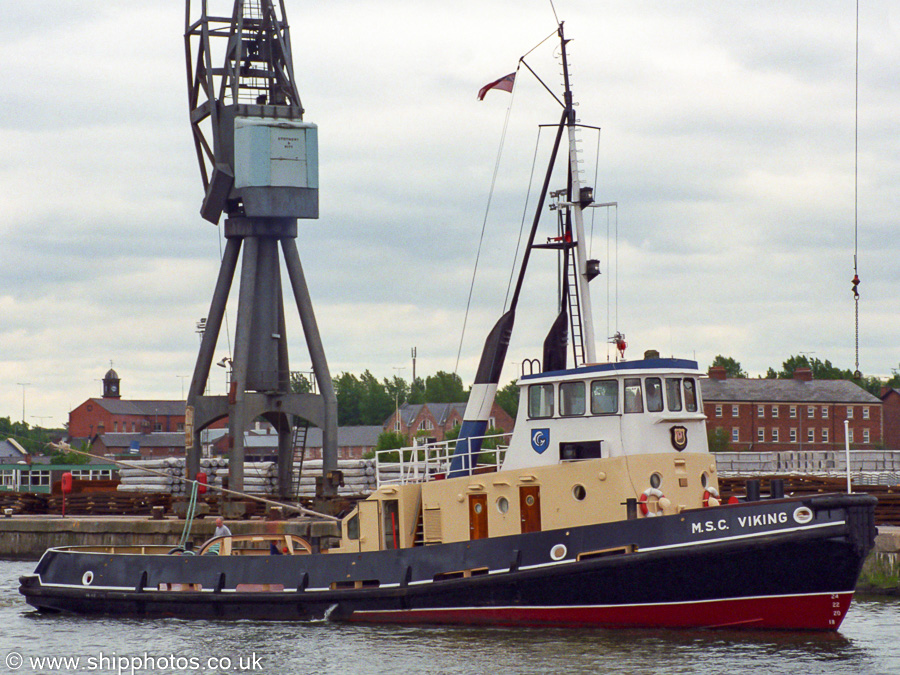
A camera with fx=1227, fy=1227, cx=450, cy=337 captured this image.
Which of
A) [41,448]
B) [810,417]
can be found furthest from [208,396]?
[41,448]

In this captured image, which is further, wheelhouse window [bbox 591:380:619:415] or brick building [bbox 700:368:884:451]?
brick building [bbox 700:368:884:451]

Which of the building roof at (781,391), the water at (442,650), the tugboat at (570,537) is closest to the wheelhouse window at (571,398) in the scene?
the tugboat at (570,537)

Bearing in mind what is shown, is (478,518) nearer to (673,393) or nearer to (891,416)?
(673,393)

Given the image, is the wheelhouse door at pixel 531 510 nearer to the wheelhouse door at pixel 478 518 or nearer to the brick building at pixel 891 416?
the wheelhouse door at pixel 478 518

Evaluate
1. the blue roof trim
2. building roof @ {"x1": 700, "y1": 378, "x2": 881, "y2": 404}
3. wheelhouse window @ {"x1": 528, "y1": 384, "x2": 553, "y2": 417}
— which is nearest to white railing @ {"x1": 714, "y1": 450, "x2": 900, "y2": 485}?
the blue roof trim

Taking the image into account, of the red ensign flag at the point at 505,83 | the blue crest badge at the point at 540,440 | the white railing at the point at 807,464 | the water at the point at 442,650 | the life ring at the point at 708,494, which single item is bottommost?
the water at the point at 442,650

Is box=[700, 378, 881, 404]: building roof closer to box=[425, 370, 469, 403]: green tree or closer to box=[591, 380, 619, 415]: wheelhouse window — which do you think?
box=[425, 370, 469, 403]: green tree

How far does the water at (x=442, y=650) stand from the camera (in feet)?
A: 60.6

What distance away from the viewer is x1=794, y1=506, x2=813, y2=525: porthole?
19.6 metres

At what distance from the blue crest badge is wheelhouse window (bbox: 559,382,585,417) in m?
0.46

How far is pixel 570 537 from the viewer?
2081cm

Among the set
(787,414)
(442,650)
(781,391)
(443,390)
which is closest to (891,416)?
(787,414)

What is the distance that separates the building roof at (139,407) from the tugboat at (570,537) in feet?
400

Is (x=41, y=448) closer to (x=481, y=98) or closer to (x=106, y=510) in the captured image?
(x=106, y=510)
